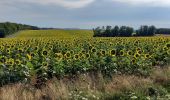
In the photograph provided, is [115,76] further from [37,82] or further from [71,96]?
[71,96]

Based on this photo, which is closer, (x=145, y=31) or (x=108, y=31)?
(x=145, y=31)

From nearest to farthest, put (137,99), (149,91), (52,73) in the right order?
(137,99) < (149,91) < (52,73)

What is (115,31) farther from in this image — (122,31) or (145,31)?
(145,31)

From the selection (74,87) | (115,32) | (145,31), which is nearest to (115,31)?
(115,32)

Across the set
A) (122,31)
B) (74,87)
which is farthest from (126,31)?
(74,87)

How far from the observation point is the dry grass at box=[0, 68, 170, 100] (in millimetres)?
8836

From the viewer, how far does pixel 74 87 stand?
9.62 metres

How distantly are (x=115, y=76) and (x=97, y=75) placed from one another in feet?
1.46

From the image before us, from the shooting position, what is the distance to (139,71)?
1207cm

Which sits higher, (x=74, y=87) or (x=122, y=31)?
(x=74, y=87)

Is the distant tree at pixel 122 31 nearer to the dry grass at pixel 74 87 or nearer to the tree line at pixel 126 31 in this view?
the tree line at pixel 126 31

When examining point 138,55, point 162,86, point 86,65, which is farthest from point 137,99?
point 138,55

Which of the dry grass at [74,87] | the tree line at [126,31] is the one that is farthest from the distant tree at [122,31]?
the dry grass at [74,87]

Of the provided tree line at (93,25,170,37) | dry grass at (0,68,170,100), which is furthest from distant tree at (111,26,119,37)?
dry grass at (0,68,170,100)
